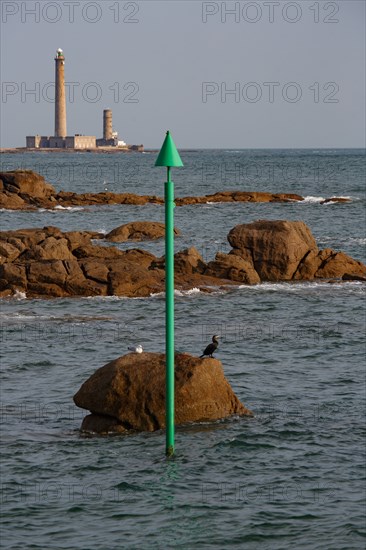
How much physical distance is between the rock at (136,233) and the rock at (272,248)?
14.8 metres

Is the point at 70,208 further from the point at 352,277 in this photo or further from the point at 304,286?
the point at 304,286

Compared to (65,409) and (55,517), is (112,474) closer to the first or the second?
(55,517)

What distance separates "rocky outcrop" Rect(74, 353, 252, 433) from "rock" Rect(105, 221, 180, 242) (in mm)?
34219

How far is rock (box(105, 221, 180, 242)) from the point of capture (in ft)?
174

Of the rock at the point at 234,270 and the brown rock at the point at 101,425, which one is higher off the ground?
the rock at the point at 234,270

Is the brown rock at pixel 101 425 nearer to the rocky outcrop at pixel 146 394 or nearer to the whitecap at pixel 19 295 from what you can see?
the rocky outcrop at pixel 146 394

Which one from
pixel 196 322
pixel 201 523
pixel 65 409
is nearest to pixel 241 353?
pixel 196 322

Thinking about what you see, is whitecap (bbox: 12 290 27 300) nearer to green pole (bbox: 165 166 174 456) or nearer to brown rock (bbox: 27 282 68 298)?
brown rock (bbox: 27 282 68 298)

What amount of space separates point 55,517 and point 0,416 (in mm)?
5341

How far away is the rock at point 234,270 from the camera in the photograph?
37.5 meters

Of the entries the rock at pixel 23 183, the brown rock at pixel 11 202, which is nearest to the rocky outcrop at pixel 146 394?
the brown rock at pixel 11 202

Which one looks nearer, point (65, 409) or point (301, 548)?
point (301, 548)

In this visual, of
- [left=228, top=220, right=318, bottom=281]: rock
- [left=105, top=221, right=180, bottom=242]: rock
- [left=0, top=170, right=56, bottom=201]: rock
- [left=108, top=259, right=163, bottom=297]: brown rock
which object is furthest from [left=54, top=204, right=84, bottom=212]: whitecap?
[left=108, top=259, right=163, bottom=297]: brown rock

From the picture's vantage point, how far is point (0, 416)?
2002 centimetres
